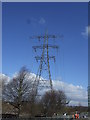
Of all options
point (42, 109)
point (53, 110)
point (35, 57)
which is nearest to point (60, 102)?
point (53, 110)

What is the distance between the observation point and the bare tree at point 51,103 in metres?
66.8

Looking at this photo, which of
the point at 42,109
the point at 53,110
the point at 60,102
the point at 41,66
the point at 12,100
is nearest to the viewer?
the point at 12,100

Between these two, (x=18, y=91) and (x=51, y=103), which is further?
(x=51, y=103)

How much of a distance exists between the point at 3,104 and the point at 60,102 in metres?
31.1

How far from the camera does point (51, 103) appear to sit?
70.9 metres

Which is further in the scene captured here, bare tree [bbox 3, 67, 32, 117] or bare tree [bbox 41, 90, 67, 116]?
bare tree [bbox 41, 90, 67, 116]

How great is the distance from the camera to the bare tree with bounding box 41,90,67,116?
6681 centimetres

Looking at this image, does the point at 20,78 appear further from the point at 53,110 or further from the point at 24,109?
the point at 53,110

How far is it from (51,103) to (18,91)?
2537cm

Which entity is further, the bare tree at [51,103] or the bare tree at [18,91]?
the bare tree at [51,103]

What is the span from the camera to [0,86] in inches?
1903

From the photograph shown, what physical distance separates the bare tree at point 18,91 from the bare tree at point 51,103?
61.2 ft

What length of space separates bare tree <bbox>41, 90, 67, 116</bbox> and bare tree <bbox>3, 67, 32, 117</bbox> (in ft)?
61.2

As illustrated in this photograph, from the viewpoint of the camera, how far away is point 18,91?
154ft
